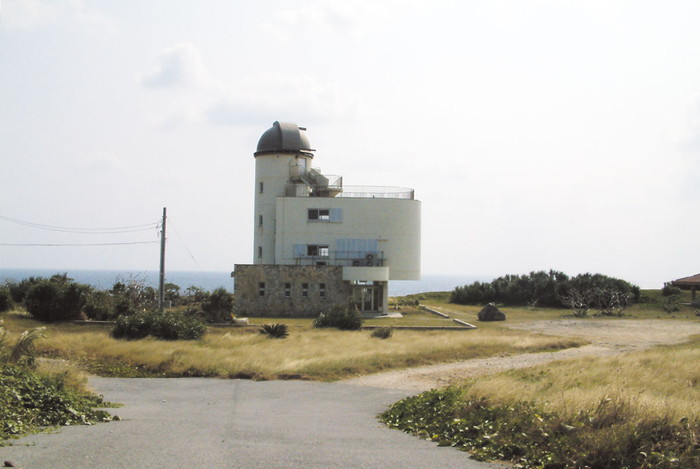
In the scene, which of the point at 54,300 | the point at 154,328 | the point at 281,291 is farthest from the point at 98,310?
the point at 281,291

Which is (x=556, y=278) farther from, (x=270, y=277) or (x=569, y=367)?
(x=569, y=367)

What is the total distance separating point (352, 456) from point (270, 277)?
35075mm

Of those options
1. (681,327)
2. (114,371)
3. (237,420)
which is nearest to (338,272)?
(681,327)

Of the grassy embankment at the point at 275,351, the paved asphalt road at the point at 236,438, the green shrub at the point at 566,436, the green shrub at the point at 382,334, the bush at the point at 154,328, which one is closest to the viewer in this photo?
the green shrub at the point at 566,436

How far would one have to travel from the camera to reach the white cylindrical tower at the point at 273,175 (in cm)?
4912

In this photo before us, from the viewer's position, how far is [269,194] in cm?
4941

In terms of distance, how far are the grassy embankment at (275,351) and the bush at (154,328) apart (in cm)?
64

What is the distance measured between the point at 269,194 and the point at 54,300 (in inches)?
752

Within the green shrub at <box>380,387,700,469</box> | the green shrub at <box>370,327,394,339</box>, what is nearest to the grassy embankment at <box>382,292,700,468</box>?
the green shrub at <box>380,387,700,469</box>

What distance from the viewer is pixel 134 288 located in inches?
1890

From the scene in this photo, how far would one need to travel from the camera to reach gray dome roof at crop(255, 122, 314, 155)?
49.2m

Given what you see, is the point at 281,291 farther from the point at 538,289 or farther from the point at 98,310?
the point at 538,289

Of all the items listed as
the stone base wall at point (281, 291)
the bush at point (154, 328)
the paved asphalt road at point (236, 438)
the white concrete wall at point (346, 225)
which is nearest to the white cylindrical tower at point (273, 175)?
the white concrete wall at point (346, 225)

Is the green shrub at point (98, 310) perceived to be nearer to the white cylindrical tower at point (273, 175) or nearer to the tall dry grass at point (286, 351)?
the tall dry grass at point (286, 351)
